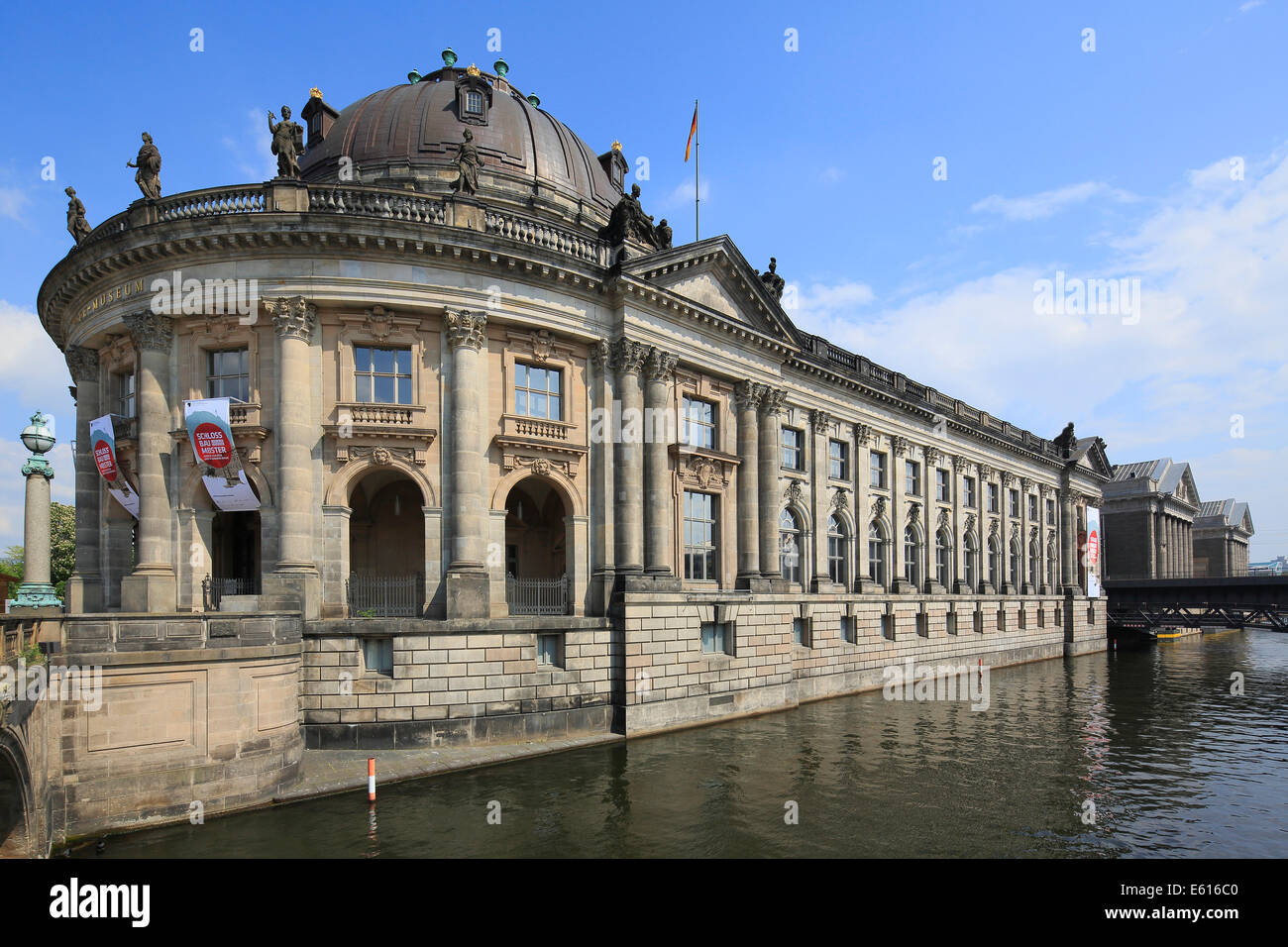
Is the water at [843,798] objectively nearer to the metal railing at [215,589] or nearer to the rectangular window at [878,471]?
the metal railing at [215,589]

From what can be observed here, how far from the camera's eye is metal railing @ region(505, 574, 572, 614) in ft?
84.3

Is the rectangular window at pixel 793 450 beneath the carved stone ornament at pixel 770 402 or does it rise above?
beneath

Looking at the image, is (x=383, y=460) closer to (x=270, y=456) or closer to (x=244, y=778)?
(x=270, y=456)

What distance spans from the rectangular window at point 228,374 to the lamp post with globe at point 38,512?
4.40 metres

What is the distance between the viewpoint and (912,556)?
153 feet

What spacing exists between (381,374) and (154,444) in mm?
7220

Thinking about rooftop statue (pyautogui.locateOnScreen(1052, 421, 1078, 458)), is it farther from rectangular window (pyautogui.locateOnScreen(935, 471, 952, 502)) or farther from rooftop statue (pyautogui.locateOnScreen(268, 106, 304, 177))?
rooftop statue (pyautogui.locateOnScreen(268, 106, 304, 177))

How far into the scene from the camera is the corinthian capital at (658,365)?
28.1 m

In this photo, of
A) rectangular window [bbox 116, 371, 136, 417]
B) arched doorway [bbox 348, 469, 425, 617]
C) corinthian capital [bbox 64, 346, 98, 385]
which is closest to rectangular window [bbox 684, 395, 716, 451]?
arched doorway [bbox 348, 469, 425, 617]

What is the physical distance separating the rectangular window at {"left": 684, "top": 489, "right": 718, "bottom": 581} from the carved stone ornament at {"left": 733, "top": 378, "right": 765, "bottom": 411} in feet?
13.8

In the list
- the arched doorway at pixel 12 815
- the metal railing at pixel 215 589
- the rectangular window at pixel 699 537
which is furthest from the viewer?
the rectangular window at pixel 699 537

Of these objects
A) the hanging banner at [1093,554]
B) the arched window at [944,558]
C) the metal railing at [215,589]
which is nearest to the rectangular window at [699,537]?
the metal railing at [215,589]

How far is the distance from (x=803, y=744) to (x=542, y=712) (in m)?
8.69
